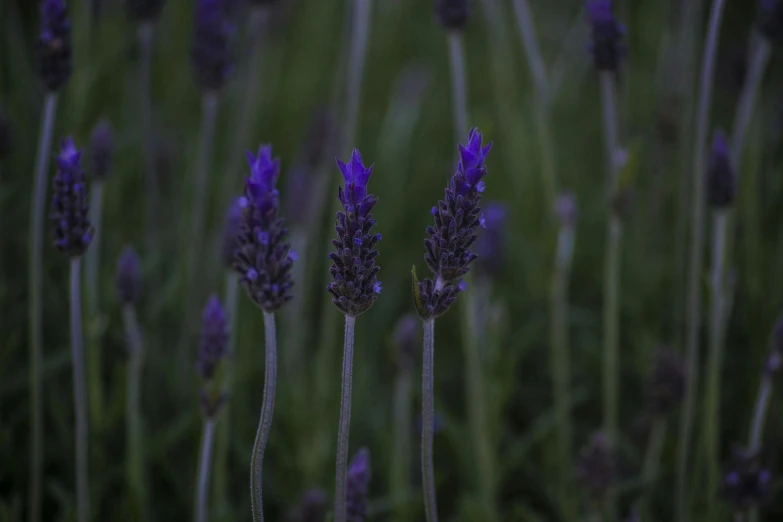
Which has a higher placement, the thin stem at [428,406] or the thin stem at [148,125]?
the thin stem at [148,125]

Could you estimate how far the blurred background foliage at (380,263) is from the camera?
2.11 meters

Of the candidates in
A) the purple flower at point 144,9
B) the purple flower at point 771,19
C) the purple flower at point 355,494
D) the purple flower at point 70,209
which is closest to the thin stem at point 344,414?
the purple flower at point 355,494

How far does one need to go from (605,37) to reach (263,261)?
3.57 feet

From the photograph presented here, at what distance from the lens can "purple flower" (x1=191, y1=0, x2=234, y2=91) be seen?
2.07m

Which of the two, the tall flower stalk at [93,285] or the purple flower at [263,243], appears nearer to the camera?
the purple flower at [263,243]

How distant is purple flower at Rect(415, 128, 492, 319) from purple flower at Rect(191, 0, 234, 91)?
1177 mm

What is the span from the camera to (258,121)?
329 centimetres

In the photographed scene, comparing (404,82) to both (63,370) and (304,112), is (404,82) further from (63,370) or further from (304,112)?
(63,370)

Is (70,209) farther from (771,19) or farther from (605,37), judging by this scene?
(771,19)

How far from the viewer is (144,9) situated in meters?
2.10

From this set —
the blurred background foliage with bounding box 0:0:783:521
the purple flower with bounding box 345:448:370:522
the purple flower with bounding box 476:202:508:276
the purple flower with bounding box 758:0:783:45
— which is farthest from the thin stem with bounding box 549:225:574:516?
the purple flower with bounding box 345:448:370:522

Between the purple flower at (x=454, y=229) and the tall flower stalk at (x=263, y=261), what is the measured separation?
0.72 feet

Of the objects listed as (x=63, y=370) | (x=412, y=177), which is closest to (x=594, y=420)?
(x=412, y=177)

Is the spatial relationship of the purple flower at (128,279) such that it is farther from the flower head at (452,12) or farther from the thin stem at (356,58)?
the flower head at (452,12)
